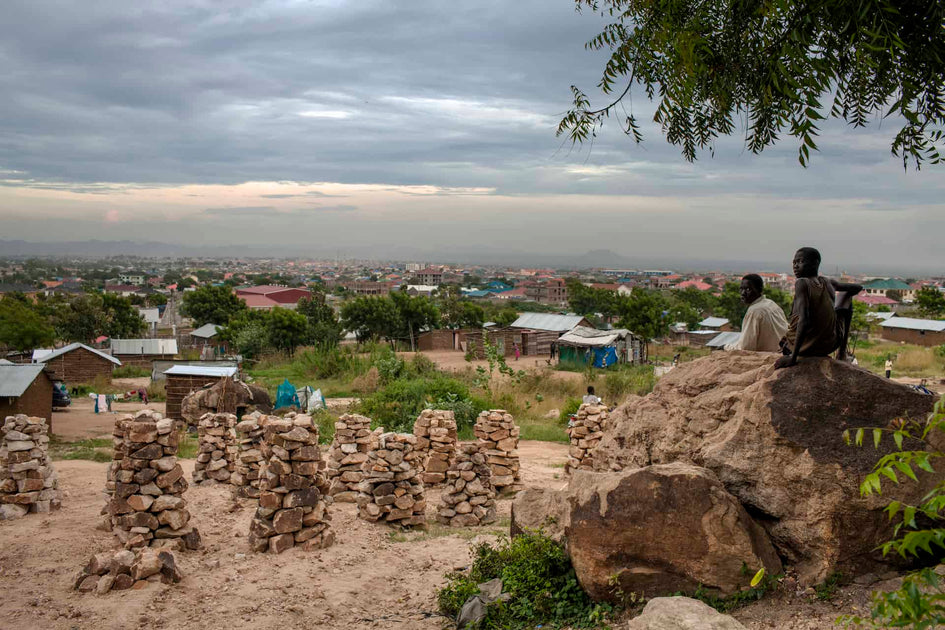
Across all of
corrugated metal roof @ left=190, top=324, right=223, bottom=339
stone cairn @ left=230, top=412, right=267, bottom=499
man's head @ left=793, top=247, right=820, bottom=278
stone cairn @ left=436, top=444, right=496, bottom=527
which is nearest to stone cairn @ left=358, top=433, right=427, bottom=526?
stone cairn @ left=436, top=444, right=496, bottom=527

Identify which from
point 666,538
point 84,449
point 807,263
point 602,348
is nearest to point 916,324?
point 602,348

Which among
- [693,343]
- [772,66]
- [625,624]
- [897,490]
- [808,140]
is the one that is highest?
[772,66]

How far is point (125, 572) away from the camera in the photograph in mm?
7016

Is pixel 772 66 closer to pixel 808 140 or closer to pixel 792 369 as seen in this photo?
pixel 808 140

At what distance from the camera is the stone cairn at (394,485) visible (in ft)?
30.4

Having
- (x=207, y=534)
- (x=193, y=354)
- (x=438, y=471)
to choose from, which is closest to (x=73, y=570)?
(x=207, y=534)

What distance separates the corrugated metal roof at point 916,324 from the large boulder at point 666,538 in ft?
136

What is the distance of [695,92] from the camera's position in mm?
5730

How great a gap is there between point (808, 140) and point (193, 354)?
38.5 metres

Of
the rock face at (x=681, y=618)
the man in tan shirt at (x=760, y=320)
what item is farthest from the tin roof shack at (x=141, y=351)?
the rock face at (x=681, y=618)

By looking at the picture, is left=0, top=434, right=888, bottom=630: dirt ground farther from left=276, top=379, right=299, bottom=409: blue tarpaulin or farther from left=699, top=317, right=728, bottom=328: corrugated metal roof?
left=699, top=317, right=728, bottom=328: corrugated metal roof

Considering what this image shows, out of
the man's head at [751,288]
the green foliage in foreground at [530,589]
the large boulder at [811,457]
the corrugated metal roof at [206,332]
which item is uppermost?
the man's head at [751,288]

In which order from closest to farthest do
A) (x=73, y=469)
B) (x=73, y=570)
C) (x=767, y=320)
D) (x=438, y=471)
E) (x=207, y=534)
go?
1. (x=767, y=320)
2. (x=73, y=570)
3. (x=207, y=534)
4. (x=438, y=471)
5. (x=73, y=469)

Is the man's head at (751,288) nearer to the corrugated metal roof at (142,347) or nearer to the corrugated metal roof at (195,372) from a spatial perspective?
the corrugated metal roof at (195,372)
